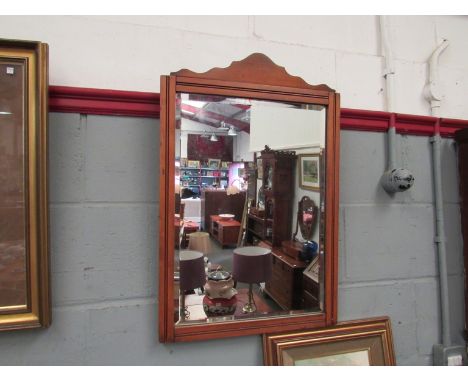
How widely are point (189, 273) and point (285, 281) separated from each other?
0.33 metres

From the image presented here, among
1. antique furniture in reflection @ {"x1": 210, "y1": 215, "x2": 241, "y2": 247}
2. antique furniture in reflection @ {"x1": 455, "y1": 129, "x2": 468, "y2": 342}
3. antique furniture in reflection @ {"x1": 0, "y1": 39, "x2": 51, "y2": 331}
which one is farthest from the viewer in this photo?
antique furniture in reflection @ {"x1": 455, "y1": 129, "x2": 468, "y2": 342}

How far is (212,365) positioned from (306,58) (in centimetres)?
107

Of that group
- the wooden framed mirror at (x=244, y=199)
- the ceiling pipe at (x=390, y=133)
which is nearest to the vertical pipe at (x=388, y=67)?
the ceiling pipe at (x=390, y=133)

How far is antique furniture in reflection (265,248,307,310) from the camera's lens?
3.52 feet

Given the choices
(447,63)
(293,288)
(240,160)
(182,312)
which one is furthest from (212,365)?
(447,63)

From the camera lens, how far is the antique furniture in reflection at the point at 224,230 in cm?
106

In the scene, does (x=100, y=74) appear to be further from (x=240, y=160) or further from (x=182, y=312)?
(x=182, y=312)

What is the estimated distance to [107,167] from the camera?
Answer: 953 mm

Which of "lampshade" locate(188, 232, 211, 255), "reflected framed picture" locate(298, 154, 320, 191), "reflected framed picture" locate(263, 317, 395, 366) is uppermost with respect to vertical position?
"reflected framed picture" locate(298, 154, 320, 191)

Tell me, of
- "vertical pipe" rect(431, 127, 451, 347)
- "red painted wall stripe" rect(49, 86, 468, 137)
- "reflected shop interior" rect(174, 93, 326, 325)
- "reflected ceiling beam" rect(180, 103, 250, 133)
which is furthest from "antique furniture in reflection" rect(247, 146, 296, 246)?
"vertical pipe" rect(431, 127, 451, 347)

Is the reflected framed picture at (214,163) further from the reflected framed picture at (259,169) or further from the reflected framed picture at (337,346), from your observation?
the reflected framed picture at (337,346)

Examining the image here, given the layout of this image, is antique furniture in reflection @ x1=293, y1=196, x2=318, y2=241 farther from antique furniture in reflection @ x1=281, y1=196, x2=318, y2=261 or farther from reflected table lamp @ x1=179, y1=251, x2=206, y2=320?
reflected table lamp @ x1=179, y1=251, x2=206, y2=320

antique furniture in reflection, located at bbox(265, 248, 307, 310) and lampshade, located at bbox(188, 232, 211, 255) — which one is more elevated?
lampshade, located at bbox(188, 232, 211, 255)
